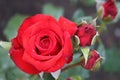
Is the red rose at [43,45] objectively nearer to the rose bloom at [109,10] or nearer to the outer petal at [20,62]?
the outer petal at [20,62]

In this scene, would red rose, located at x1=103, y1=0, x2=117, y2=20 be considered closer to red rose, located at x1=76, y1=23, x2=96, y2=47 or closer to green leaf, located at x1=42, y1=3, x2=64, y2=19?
red rose, located at x1=76, y1=23, x2=96, y2=47

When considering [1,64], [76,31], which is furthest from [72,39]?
[1,64]

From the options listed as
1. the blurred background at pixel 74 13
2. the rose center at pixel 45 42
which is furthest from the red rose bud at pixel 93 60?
the blurred background at pixel 74 13

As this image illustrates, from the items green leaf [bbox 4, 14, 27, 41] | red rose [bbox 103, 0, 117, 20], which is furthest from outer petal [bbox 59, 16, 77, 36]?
green leaf [bbox 4, 14, 27, 41]

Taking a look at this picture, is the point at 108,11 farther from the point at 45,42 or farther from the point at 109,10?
the point at 45,42

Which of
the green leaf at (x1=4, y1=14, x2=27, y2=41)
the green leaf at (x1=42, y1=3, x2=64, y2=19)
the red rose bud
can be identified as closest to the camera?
the red rose bud

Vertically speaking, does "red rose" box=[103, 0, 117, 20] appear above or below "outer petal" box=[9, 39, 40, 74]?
above

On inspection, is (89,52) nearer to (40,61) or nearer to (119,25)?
(40,61)
